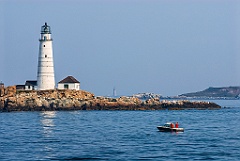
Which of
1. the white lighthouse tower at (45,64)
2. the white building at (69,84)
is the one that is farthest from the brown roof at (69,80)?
the white lighthouse tower at (45,64)

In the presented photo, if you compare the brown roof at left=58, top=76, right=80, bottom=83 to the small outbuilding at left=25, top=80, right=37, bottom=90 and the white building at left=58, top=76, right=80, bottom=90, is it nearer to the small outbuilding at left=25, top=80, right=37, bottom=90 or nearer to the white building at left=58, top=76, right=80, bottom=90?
the white building at left=58, top=76, right=80, bottom=90

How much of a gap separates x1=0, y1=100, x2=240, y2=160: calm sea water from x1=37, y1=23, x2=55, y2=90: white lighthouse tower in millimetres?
35486

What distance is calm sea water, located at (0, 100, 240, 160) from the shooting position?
51188 millimetres

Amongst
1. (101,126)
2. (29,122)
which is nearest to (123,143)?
(101,126)

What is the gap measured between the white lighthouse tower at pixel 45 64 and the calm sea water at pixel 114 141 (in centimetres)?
3549

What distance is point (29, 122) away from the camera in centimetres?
8788

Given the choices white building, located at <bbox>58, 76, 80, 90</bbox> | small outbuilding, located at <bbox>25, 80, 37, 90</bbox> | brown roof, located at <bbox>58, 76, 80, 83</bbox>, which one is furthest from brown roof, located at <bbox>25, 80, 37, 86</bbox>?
brown roof, located at <bbox>58, 76, 80, 83</bbox>

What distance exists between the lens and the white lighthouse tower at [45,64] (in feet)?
399

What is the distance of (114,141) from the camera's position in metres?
61.2

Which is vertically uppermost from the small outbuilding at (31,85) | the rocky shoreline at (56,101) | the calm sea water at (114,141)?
the small outbuilding at (31,85)

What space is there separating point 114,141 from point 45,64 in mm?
62753

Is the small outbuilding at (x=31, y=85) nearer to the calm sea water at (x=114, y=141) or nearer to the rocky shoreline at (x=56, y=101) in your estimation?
the rocky shoreline at (x=56, y=101)

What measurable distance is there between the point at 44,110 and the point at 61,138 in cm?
5275

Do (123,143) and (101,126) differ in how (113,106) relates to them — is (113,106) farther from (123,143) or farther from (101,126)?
(123,143)
